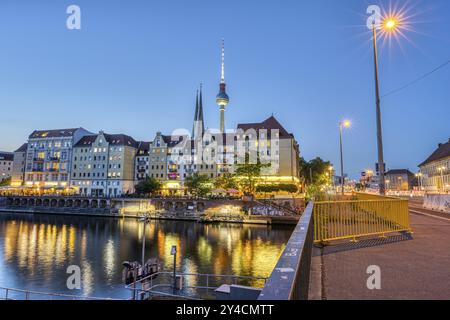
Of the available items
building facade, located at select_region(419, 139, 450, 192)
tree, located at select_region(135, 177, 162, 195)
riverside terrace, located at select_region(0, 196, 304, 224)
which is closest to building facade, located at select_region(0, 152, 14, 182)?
riverside terrace, located at select_region(0, 196, 304, 224)

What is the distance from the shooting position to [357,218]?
1073cm

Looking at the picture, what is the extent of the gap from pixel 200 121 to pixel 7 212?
87498 millimetres

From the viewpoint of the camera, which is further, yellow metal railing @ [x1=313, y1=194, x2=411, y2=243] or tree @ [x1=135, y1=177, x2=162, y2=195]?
tree @ [x1=135, y1=177, x2=162, y2=195]

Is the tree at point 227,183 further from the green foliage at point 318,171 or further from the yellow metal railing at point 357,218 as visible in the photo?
the yellow metal railing at point 357,218

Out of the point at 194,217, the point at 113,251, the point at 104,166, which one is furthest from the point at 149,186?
the point at 113,251

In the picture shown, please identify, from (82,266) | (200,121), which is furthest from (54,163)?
(82,266)

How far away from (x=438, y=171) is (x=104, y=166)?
110 metres

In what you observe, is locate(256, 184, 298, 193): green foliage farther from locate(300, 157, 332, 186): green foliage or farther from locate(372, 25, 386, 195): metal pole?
locate(372, 25, 386, 195): metal pole

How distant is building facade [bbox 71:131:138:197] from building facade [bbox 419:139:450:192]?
97.8 meters

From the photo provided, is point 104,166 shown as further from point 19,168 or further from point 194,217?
point 194,217

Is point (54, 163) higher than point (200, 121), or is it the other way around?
point (200, 121)

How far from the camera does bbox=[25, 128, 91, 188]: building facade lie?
11012cm
